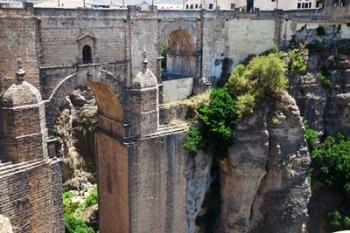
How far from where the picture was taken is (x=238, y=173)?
24141mm

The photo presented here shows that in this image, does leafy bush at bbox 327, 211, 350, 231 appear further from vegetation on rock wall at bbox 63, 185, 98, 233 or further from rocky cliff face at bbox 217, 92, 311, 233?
vegetation on rock wall at bbox 63, 185, 98, 233

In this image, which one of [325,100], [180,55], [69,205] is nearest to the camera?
[180,55]

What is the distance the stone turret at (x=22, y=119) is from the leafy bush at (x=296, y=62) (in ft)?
55.1

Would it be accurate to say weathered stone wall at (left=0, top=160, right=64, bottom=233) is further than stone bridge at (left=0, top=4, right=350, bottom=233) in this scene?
No

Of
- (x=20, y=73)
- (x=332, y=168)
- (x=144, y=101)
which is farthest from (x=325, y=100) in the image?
(x=20, y=73)

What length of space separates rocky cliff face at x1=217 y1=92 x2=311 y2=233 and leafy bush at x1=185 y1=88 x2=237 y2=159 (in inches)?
21.5

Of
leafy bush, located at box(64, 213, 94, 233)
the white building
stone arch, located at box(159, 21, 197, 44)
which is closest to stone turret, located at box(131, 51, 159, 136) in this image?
stone arch, located at box(159, 21, 197, 44)

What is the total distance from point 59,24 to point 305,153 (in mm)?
15948

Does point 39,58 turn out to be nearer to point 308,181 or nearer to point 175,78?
point 175,78

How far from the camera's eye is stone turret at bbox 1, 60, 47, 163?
17.0 meters

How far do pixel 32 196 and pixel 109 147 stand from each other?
20.3 ft

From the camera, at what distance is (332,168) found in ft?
90.3

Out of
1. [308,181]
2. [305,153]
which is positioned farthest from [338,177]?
[305,153]

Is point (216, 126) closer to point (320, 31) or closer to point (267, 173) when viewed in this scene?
point (267, 173)
